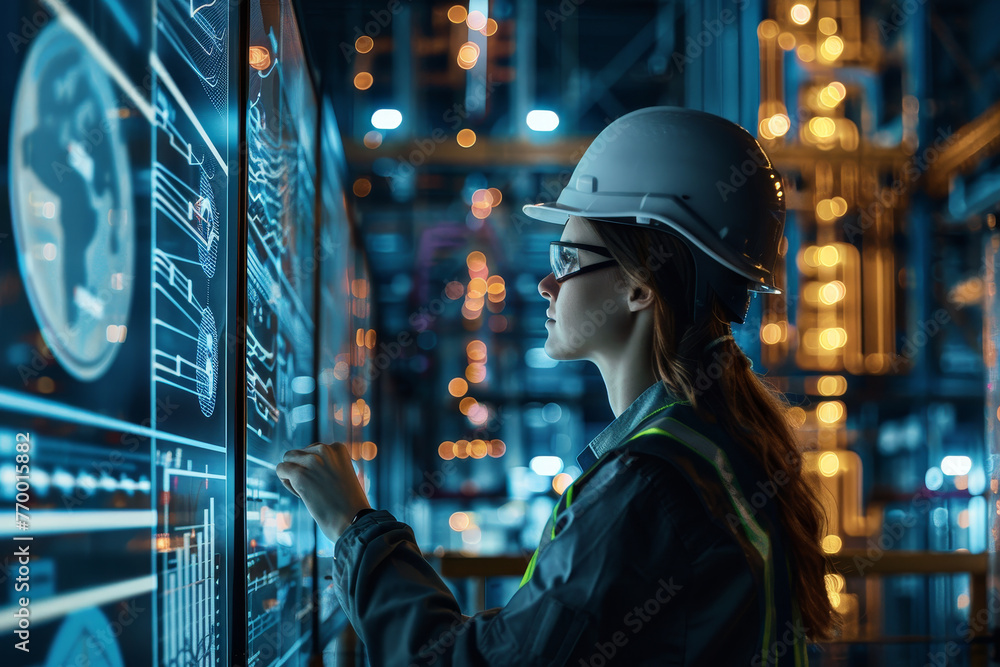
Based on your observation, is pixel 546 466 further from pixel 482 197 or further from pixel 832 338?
pixel 832 338

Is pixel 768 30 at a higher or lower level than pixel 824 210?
higher

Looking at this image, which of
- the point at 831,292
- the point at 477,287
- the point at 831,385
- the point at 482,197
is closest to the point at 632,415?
the point at 831,385

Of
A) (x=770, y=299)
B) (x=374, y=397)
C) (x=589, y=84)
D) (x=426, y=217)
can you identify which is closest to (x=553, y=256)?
(x=374, y=397)

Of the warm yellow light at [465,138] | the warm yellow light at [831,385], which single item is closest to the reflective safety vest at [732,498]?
the warm yellow light at [465,138]

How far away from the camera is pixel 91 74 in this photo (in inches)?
34.0

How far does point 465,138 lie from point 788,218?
2.81 m

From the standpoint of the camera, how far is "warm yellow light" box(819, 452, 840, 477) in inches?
302

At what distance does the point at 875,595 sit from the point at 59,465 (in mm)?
7023

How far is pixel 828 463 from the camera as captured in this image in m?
7.68

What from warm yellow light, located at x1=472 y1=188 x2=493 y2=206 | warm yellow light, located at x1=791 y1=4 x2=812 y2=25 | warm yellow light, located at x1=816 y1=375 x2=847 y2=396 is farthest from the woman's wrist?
warm yellow light, located at x1=791 y1=4 x2=812 y2=25

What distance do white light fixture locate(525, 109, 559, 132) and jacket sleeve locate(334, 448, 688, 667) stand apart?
6.56 metres

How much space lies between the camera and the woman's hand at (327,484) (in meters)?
1.43

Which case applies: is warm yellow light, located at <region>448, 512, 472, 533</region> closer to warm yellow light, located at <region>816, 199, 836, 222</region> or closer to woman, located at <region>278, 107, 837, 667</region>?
warm yellow light, located at <region>816, 199, 836, 222</region>

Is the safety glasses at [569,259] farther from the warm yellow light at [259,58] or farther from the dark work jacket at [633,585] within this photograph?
the warm yellow light at [259,58]
